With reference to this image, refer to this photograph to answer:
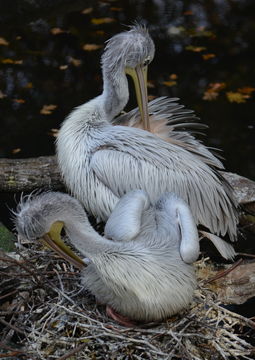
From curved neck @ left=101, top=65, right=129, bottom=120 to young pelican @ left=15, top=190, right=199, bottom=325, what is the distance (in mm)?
1299

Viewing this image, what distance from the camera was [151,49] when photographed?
580cm

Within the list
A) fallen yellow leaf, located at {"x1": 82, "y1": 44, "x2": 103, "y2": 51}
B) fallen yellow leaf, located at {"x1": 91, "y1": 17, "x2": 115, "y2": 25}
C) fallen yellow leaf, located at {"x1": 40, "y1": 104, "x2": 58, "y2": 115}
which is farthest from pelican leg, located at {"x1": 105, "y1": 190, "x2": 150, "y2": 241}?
fallen yellow leaf, located at {"x1": 91, "y1": 17, "x2": 115, "y2": 25}

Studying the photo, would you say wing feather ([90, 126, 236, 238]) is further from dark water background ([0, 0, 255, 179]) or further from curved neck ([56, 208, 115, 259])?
dark water background ([0, 0, 255, 179])

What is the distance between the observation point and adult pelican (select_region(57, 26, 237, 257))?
5.30m

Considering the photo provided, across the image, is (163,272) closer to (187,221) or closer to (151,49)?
(187,221)

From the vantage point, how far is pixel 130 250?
4320 millimetres

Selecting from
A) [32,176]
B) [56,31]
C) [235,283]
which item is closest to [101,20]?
[56,31]

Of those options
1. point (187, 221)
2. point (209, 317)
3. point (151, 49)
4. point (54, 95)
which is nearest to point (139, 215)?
point (187, 221)

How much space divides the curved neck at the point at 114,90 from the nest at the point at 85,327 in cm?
137

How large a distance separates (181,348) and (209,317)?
0.46 metres

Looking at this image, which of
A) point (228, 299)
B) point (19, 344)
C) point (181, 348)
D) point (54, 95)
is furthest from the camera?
point (54, 95)

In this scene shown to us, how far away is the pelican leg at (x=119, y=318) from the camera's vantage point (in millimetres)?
4492

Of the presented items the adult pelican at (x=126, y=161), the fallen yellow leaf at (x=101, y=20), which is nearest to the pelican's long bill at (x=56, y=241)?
the adult pelican at (x=126, y=161)

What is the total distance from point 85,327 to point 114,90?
6.69 feet
